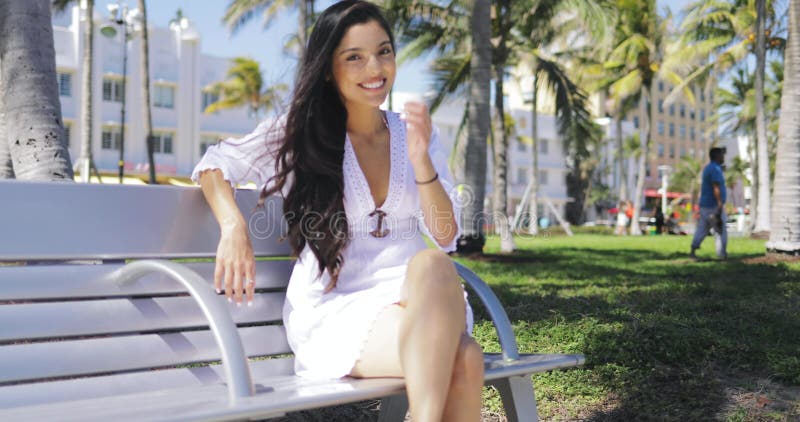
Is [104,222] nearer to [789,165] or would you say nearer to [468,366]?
[468,366]

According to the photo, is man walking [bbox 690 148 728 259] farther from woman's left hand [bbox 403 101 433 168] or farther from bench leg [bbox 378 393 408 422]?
woman's left hand [bbox 403 101 433 168]

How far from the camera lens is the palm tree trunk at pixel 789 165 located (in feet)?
34.6

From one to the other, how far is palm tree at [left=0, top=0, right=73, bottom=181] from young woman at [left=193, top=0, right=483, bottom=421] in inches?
59.7

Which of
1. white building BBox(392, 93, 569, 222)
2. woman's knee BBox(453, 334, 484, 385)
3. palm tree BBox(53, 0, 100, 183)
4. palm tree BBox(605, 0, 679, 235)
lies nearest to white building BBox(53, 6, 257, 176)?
palm tree BBox(53, 0, 100, 183)

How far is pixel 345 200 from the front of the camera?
2.49 metres

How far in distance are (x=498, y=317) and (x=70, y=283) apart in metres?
1.23

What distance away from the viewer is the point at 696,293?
23.0 ft

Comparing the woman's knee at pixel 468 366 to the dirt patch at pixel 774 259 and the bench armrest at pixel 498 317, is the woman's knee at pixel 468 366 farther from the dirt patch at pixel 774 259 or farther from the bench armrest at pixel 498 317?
the dirt patch at pixel 774 259

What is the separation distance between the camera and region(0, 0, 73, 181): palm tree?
11.7 ft

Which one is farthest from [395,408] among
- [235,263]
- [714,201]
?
[714,201]

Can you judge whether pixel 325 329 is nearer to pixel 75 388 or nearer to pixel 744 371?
pixel 75 388

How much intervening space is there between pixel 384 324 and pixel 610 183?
6292 cm

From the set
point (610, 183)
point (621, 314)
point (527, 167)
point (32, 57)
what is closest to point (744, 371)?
point (621, 314)

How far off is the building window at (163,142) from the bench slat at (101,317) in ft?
124
